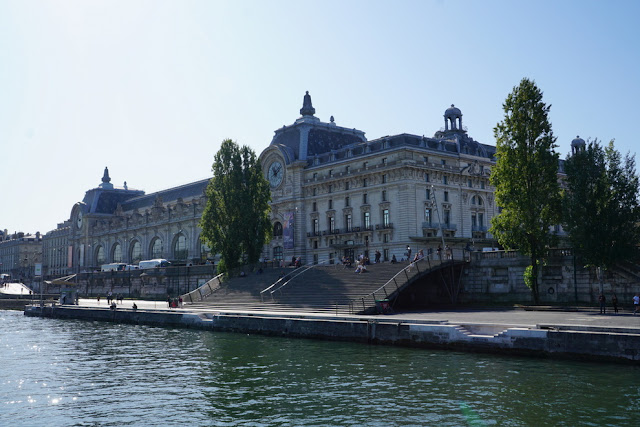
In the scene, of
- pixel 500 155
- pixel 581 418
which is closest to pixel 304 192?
pixel 500 155

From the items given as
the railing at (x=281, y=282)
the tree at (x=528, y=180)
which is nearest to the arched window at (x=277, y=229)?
the railing at (x=281, y=282)

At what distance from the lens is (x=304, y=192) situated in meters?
94.9

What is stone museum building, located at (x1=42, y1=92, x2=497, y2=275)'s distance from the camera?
8044cm

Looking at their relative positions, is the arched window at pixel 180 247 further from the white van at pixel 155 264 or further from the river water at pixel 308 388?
the river water at pixel 308 388

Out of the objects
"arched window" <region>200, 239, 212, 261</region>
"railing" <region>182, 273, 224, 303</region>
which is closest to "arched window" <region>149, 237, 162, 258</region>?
"arched window" <region>200, 239, 212, 261</region>

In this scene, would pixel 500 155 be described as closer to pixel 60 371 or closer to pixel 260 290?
pixel 260 290

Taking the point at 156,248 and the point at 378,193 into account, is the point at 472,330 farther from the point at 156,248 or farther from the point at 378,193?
the point at 156,248

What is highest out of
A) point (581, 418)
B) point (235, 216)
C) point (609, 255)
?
point (235, 216)

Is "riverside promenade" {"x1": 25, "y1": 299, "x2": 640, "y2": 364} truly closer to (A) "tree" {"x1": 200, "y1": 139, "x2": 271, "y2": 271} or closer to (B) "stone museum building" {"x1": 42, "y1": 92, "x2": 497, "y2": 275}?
(A) "tree" {"x1": 200, "y1": 139, "x2": 271, "y2": 271}

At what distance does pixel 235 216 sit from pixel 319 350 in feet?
134

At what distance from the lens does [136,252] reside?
5344 inches

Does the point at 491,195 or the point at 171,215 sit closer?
the point at 491,195

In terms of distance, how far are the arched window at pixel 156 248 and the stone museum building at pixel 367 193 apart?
861 centimetres

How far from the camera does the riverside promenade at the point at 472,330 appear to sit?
2850 centimetres
